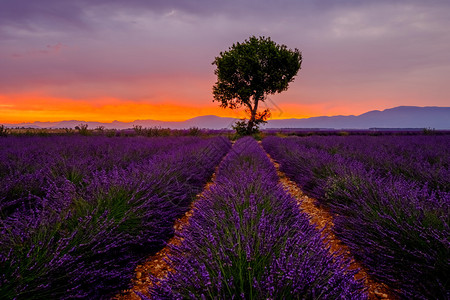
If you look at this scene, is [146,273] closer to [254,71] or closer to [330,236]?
[330,236]

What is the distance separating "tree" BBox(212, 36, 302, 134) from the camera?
16.9 meters

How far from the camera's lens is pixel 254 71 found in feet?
57.3

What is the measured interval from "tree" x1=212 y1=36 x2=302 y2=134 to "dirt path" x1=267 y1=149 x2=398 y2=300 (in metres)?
12.5

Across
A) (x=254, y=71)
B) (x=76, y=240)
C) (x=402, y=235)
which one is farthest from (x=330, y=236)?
(x=254, y=71)

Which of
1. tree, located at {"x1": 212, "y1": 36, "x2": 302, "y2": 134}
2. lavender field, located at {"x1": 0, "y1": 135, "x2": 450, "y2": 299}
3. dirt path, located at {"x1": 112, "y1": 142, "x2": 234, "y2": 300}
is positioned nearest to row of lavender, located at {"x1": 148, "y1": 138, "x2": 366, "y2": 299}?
lavender field, located at {"x1": 0, "y1": 135, "x2": 450, "y2": 299}

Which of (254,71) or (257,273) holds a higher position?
(254,71)

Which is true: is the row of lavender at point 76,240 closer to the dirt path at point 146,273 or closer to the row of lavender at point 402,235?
the dirt path at point 146,273

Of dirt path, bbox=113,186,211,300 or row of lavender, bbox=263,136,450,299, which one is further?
dirt path, bbox=113,186,211,300

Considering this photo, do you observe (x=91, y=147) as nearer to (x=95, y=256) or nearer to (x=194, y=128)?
(x=95, y=256)

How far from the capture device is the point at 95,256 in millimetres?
1699

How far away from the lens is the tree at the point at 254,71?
1694 centimetres

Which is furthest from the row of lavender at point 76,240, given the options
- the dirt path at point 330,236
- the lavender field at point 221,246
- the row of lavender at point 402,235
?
the row of lavender at point 402,235

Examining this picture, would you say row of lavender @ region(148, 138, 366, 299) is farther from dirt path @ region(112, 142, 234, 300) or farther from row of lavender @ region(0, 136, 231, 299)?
row of lavender @ region(0, 136, 231, 299)

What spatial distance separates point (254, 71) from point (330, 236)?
16.3 metres
